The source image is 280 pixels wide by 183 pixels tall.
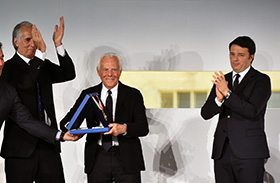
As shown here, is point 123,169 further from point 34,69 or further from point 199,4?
point 199,4

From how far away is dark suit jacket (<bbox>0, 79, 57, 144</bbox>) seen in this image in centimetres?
299

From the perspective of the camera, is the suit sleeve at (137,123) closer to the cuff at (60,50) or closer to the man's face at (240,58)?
the cuff at (60,50)

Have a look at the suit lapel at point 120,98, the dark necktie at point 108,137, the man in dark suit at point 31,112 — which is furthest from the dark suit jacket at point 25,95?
the suit lapel at point 120,98

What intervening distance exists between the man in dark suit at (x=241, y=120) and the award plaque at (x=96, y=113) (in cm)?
92

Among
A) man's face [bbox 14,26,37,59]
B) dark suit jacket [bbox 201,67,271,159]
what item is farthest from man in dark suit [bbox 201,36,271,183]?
man's face [bbox 14,26,37,59]

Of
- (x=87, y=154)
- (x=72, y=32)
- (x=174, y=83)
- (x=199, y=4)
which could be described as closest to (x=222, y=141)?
(x=87, y=154)

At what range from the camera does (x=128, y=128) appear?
10.2ft

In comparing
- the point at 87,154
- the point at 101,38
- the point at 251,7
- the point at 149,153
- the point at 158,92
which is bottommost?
the point at 149,153

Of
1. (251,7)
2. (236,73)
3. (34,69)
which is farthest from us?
(251,7)

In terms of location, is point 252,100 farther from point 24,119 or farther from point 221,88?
point 24,119

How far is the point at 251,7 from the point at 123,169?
254cm

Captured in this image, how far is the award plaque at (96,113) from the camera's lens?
115 inches

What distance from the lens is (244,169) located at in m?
3.21

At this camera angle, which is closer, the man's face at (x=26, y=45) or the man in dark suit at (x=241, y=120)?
the man in dark suit at (x=241, y=120)
